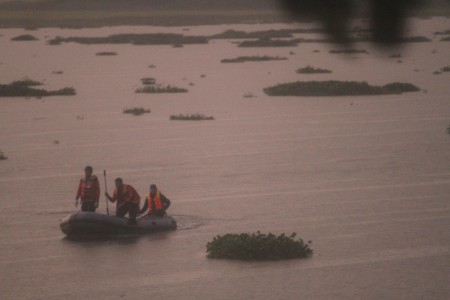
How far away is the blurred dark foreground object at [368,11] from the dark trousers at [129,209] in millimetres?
13834

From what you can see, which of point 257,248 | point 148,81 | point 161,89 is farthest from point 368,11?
point 148,81

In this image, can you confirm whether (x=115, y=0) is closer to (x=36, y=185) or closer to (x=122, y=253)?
(x=122, y=253)

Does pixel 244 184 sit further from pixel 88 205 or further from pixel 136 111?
pixel 136 111

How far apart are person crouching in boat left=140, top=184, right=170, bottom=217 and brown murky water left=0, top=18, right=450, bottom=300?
0.37 m

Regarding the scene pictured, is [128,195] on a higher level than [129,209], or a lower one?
higher

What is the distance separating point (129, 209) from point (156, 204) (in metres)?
0.49

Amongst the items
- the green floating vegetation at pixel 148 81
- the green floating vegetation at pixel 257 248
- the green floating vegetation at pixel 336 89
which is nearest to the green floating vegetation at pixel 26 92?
the green floating vegetation at pixel 148 81

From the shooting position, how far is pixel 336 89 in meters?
37.8

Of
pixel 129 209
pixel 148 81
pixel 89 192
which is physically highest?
pixel 148 81

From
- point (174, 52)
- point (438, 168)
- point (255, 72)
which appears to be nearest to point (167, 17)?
point (438, 168)

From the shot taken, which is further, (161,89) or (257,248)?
(161,89)

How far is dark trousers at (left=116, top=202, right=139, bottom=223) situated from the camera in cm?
1491

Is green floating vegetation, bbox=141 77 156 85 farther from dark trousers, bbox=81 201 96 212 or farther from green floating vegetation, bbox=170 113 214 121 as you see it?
dark trousers, bbox=81 201 96 212

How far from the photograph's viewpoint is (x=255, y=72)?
163ft
